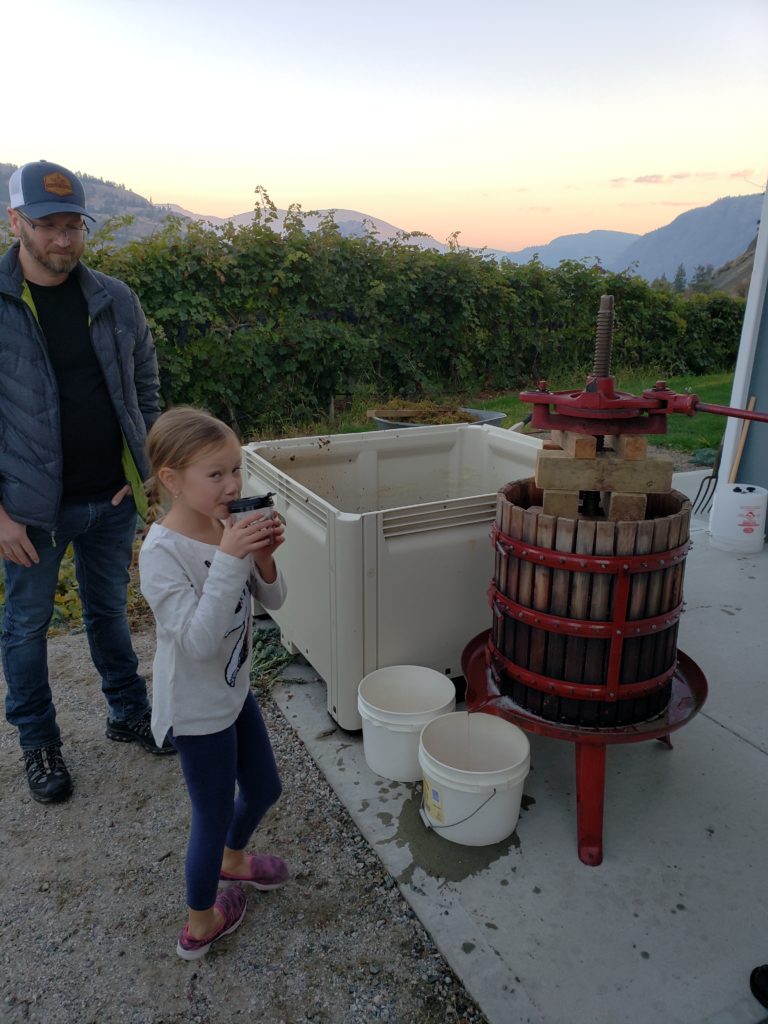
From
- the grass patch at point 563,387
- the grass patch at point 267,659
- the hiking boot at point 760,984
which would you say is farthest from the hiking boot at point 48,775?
the grass patch at point 563,387

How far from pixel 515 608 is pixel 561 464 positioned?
0.48m

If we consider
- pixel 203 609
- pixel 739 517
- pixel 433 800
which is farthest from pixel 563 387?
pixel 203 609

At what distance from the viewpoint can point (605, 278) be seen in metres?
11.6

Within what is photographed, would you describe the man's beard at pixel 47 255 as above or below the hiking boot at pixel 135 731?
above

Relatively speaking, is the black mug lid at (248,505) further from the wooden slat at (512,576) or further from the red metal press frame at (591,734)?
the red metal press frame at (591,734)

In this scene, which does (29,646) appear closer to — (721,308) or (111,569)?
(111,569)

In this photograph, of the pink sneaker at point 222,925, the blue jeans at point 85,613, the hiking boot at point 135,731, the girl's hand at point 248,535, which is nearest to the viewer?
the girl's hand at point 248,535

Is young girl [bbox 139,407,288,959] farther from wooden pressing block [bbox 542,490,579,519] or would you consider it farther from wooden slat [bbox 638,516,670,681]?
wooden slat [bbox 638,516,670,681]

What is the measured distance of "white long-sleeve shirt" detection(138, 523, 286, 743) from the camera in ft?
4.97

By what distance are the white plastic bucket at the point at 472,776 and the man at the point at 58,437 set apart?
3.64ft

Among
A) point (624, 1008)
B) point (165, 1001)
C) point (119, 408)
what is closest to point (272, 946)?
point (165, 1001)

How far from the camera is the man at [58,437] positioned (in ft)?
7.06

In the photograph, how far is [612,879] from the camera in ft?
6.68

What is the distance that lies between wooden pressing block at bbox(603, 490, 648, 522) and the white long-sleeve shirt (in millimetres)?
1113
